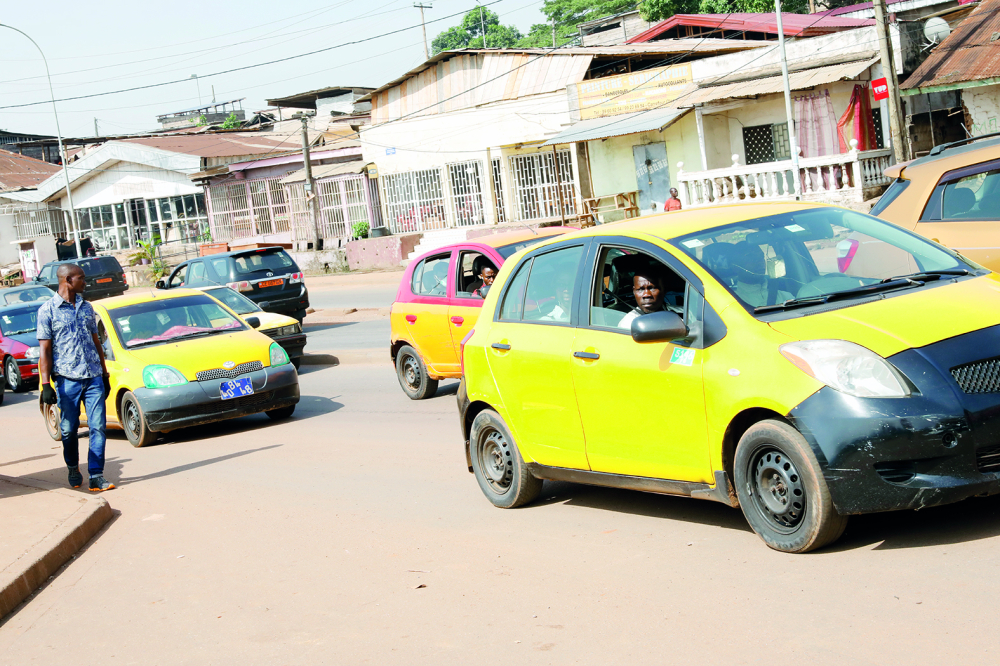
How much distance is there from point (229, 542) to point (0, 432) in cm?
905

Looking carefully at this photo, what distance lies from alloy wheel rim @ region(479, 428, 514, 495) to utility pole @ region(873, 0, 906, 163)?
63.8 feet

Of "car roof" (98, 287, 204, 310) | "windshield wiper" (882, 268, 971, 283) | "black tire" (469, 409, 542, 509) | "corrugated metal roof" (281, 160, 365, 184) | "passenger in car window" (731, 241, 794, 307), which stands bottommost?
"black tire" (469, 409, 542, 509)

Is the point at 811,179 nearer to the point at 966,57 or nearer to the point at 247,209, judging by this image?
the point at 966,57

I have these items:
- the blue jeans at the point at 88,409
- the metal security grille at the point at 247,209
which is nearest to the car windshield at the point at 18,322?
the blue jeans at the point at 88,409

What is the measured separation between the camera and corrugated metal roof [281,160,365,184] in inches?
1689

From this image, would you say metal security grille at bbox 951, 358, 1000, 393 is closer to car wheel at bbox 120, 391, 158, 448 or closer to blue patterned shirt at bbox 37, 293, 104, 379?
blue patterned shirt at bbox 37, 293, 104, 379

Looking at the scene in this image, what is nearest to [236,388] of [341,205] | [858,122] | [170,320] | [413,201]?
[170,320]

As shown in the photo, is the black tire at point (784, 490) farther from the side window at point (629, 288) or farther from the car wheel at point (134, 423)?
the car wheel at point (134, 423)

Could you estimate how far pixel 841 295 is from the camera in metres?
5.32

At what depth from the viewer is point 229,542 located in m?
7.03

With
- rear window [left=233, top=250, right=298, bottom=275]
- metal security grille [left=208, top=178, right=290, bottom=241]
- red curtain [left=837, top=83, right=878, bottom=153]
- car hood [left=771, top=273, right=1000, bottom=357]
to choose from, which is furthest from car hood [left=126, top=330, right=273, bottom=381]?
metal security grille [left=208, top=178, right=290, bottom=241]

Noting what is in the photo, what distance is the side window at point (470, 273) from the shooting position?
10.9m

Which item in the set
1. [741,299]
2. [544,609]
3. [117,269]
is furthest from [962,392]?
[117,269]

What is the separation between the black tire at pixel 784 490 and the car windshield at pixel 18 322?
56.6 ft
